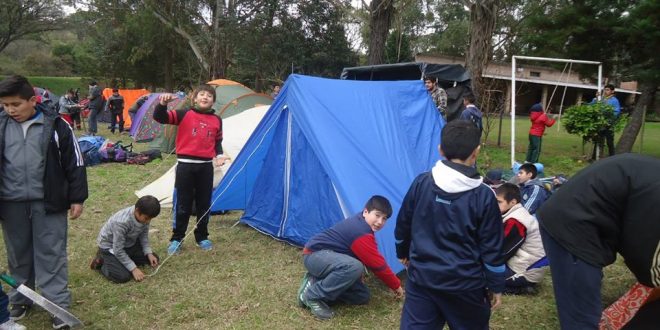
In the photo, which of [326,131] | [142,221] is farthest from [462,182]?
[142,221]

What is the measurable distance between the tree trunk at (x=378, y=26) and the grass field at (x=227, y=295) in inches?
324

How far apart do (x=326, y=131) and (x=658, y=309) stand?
9.07 ft

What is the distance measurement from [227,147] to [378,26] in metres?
6.85

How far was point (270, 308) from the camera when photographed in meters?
3.39

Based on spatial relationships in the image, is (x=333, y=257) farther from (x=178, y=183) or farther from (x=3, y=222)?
(x=3, y=222)

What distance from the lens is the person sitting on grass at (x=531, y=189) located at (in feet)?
14.8

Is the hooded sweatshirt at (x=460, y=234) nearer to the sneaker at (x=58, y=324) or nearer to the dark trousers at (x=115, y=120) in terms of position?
the sneaker at (x=58, y=324)

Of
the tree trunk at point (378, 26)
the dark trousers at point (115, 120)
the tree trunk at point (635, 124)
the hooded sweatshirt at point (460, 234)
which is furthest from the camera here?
the dark trousers at point (115, 120)

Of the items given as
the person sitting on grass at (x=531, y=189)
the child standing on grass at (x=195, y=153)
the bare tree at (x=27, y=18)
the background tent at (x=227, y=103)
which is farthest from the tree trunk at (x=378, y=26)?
the bare tree at (x=27, y=18)

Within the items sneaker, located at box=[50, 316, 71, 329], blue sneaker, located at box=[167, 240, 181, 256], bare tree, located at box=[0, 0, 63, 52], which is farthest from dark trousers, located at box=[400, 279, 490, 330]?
bare tree, located at box=[0, 0, 63, 52]

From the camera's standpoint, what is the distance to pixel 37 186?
9.41 feet

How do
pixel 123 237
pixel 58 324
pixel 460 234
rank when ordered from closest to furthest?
pixel 460 234 → pixel 58 324 → pixel 123 237

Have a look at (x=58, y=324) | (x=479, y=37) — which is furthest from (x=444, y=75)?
(x=58, y=324)

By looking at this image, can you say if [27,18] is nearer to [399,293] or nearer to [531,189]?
[531,189]
